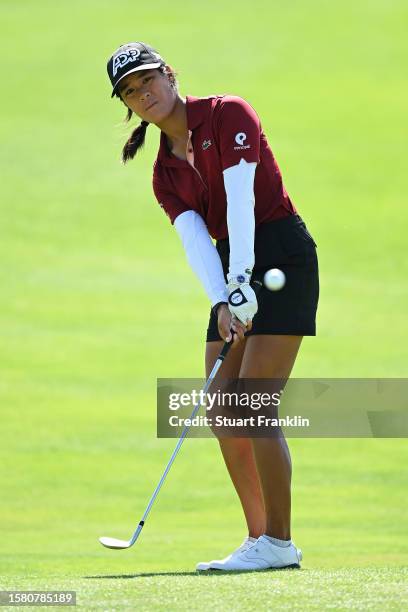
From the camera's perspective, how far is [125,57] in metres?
4.66

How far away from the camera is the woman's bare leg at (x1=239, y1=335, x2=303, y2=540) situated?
4598 mm

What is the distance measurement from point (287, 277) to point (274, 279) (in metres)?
0.14

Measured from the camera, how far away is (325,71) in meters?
22.7

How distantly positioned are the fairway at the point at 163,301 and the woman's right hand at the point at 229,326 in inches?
33.4

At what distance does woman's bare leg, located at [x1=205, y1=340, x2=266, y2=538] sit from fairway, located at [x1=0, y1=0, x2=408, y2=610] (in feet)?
1.48

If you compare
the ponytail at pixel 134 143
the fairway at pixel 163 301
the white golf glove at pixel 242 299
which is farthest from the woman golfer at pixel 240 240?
the fairway at pixel 163 301

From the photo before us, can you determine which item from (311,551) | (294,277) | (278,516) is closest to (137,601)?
(278,516)

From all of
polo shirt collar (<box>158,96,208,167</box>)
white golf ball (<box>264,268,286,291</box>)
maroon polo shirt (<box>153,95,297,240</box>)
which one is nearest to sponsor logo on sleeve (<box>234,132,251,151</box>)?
maroon polo shirt (<box>153,95,297,240</box>)

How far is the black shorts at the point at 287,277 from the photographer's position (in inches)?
183

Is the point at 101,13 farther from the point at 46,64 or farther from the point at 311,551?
the point at 311,551

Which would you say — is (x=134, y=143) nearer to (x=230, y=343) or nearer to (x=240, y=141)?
(x=240, y=141)

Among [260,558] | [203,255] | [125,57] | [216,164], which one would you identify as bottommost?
[260,558]

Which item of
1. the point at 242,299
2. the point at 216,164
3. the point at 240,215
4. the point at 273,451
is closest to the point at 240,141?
the point at 216,164

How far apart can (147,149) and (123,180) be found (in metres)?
0.73
